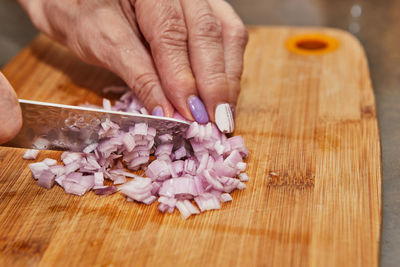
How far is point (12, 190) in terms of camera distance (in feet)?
4.35

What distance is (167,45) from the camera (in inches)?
57.7

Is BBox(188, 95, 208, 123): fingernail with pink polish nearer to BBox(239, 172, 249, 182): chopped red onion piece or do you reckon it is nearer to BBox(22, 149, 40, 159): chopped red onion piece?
BBox(239, 172, 249, 182): chopped red onion piece

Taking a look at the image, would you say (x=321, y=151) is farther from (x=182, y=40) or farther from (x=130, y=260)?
(x=130, y=260)

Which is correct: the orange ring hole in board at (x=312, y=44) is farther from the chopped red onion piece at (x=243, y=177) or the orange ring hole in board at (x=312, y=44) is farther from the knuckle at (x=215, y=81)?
the chopped red onion piece at (x=243, y=177)

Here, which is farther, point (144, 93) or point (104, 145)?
point (144, 93)

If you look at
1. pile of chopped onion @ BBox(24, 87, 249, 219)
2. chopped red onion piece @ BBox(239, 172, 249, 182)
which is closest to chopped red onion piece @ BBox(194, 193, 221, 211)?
pile of chopped onion @ BBox(24, 87, 249, 219)

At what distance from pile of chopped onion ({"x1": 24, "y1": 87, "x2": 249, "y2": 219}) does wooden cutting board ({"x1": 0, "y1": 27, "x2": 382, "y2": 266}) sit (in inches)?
1.3

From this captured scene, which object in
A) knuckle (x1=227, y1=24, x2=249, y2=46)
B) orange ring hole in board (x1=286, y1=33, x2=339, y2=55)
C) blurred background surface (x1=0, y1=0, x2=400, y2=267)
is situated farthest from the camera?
orange ring hole in board (x1=286, y1=33, x2=339, y2=55)

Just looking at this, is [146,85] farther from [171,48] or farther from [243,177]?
[243,177]

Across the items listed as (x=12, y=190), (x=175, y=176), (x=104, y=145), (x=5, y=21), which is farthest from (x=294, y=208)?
(x=5, y=21)

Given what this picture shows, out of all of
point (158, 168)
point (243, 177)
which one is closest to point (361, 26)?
point (243, 177)

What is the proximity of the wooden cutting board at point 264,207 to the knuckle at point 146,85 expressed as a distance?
260mm

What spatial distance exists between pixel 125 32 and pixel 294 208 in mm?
808

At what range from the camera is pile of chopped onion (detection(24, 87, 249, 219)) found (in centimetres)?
127
